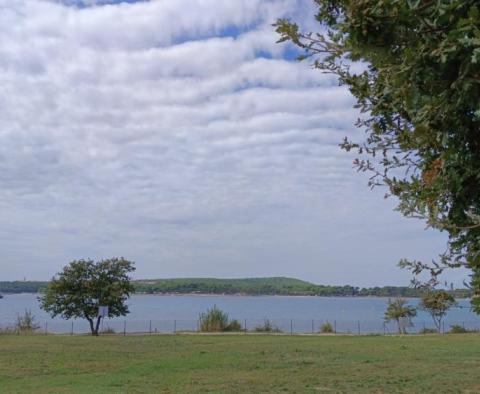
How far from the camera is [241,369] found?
58.3 feet

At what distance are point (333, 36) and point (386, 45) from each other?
0.44m

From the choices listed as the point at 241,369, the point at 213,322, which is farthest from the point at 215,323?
the point at 241,369

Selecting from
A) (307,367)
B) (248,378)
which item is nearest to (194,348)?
(307,367)

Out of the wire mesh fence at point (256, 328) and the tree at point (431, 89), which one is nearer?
the tree at point (431, 89)

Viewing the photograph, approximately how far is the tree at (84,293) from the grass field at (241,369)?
11902 millimetres

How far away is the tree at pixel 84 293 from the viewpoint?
38.7 m

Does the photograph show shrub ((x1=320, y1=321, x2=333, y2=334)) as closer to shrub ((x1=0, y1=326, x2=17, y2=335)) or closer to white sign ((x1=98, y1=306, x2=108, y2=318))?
white sign ((x1=98, y1=306, x2=108, y2=318))

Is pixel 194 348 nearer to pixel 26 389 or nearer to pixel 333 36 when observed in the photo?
pixel 26 389

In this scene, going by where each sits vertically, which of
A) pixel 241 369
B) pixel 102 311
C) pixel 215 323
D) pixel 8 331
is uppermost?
pixel 102 311

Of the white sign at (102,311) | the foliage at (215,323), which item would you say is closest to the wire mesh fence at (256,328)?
the foliage at (215,323)

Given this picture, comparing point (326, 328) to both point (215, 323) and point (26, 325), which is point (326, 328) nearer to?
point (215, 323)

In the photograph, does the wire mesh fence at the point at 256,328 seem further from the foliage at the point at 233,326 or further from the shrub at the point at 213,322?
the shrub at the point at 213,322

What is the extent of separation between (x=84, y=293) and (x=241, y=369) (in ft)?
76.7

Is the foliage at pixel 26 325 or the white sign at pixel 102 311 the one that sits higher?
the white sign at pixel 102 311
